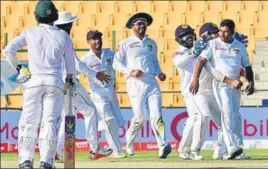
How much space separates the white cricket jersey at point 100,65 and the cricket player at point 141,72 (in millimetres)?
248

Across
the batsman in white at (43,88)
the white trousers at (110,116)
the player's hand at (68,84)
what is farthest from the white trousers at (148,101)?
the batsman in white at (43,88)

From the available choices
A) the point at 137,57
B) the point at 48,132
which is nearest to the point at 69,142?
the point at 48,132

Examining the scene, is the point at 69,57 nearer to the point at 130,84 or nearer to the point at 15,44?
the point at 15,44

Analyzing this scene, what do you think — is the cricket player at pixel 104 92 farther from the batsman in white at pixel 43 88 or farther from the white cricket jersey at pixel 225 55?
the batsman in white at pixel 43 88

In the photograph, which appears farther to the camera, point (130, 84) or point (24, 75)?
point (130, 84)

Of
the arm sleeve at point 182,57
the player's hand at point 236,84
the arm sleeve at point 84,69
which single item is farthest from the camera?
the arm sleeve at point 182,57

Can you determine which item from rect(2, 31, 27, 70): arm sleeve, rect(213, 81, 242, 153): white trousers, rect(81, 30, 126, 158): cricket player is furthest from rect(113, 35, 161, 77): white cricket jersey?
rect(2, 31, 27, 70): arm sleeve

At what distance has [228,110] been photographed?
50.2 ft

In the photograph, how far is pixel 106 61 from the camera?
55.8 ft

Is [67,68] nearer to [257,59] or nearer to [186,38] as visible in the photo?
[186,38]

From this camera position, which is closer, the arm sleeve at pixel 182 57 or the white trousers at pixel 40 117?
the white trousers at pixel 40 117

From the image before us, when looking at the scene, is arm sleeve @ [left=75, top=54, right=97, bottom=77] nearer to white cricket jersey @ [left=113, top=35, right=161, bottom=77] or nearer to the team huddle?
the team huddle

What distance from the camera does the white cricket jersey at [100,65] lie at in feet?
55.4

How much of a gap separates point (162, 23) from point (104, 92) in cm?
1149
